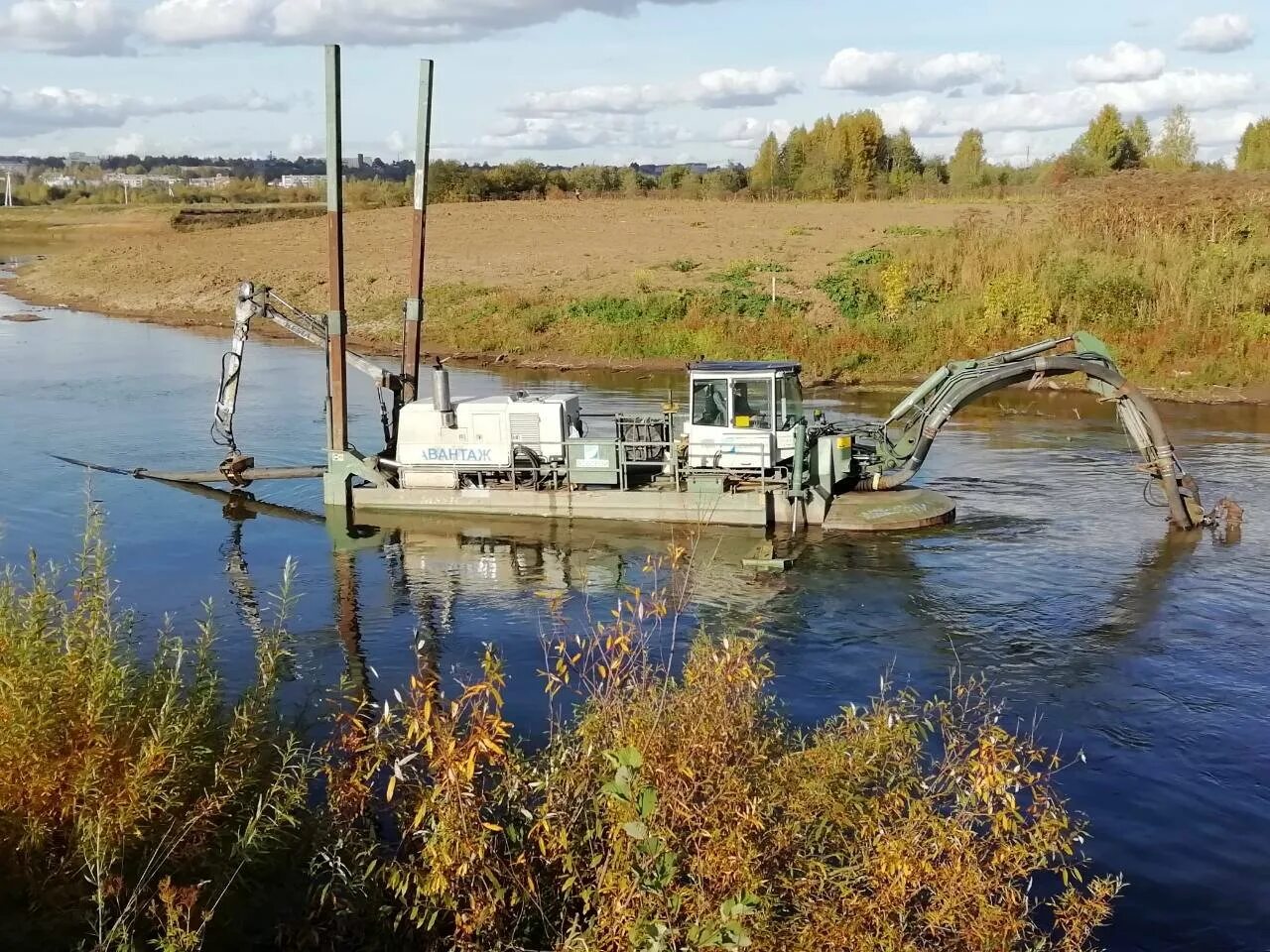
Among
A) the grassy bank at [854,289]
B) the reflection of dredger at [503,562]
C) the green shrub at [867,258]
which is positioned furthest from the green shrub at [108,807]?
the green shrub at [867,258]

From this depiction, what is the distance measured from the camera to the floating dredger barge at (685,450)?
21.0m

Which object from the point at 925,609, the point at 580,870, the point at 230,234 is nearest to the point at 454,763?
the point at 580,870

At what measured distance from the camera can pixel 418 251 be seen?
81.0ft

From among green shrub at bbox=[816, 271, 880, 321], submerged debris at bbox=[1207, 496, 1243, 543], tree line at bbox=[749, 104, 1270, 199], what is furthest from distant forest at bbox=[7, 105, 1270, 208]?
submerged debris at bbox=[1207, 496, 1243, 543]

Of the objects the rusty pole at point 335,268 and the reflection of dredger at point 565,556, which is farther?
the rusty pole at point 335,268

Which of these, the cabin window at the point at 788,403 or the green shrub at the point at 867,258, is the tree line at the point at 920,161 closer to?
the green shrub at the point at 867,258

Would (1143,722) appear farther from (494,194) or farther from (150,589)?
(494,194)

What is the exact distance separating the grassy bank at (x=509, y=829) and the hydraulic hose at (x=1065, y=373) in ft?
43.6

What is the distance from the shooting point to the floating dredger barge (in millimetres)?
21000

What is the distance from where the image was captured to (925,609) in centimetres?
1762

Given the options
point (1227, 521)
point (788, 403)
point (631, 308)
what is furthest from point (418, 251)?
point (631, 308)

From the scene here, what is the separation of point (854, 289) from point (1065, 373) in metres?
24.9

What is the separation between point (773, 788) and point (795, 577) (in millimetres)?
11874

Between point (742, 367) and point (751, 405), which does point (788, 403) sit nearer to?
point (751, 405)
